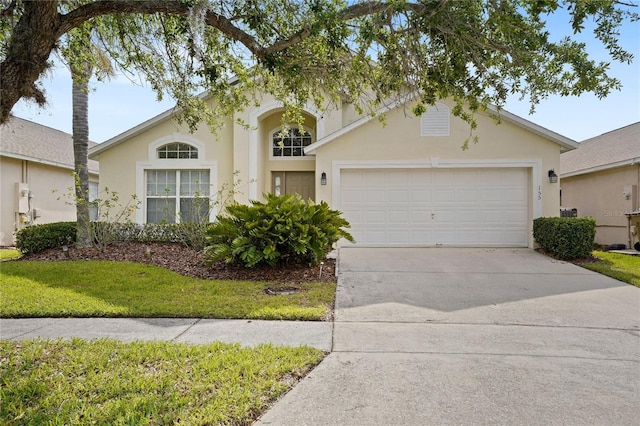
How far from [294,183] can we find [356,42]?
30.8ft

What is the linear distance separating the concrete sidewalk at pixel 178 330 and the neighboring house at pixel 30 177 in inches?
358

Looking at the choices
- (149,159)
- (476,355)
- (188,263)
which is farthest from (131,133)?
(476,355)

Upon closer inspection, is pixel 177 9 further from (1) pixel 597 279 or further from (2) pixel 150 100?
(1) pixel 597 279

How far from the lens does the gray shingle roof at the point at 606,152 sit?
44.1 ft

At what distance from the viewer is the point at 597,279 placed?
26.2ft

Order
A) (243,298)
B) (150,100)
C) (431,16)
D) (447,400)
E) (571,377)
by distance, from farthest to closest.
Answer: (150,100)
(243,298)
(431,16)
(571,377)
(447,400)

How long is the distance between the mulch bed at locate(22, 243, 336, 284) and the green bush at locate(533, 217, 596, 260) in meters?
5.68

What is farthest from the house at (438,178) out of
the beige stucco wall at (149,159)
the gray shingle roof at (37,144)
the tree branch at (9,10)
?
the gray shingle roof at (37,144)

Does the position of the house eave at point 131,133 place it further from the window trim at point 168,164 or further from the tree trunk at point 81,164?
the tree trunk at point 81,164

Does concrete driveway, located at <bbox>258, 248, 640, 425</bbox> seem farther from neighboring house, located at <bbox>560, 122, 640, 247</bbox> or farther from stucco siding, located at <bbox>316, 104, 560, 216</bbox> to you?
neighboring house, located at <bbox>560, 122, 640, 247</bbox>

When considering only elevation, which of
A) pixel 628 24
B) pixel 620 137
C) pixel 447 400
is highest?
pixel 620 137

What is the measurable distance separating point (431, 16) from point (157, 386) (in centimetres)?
421

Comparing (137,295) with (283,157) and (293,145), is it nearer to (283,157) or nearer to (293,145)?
(283,157)

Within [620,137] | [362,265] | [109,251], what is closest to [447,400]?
[362,265]
